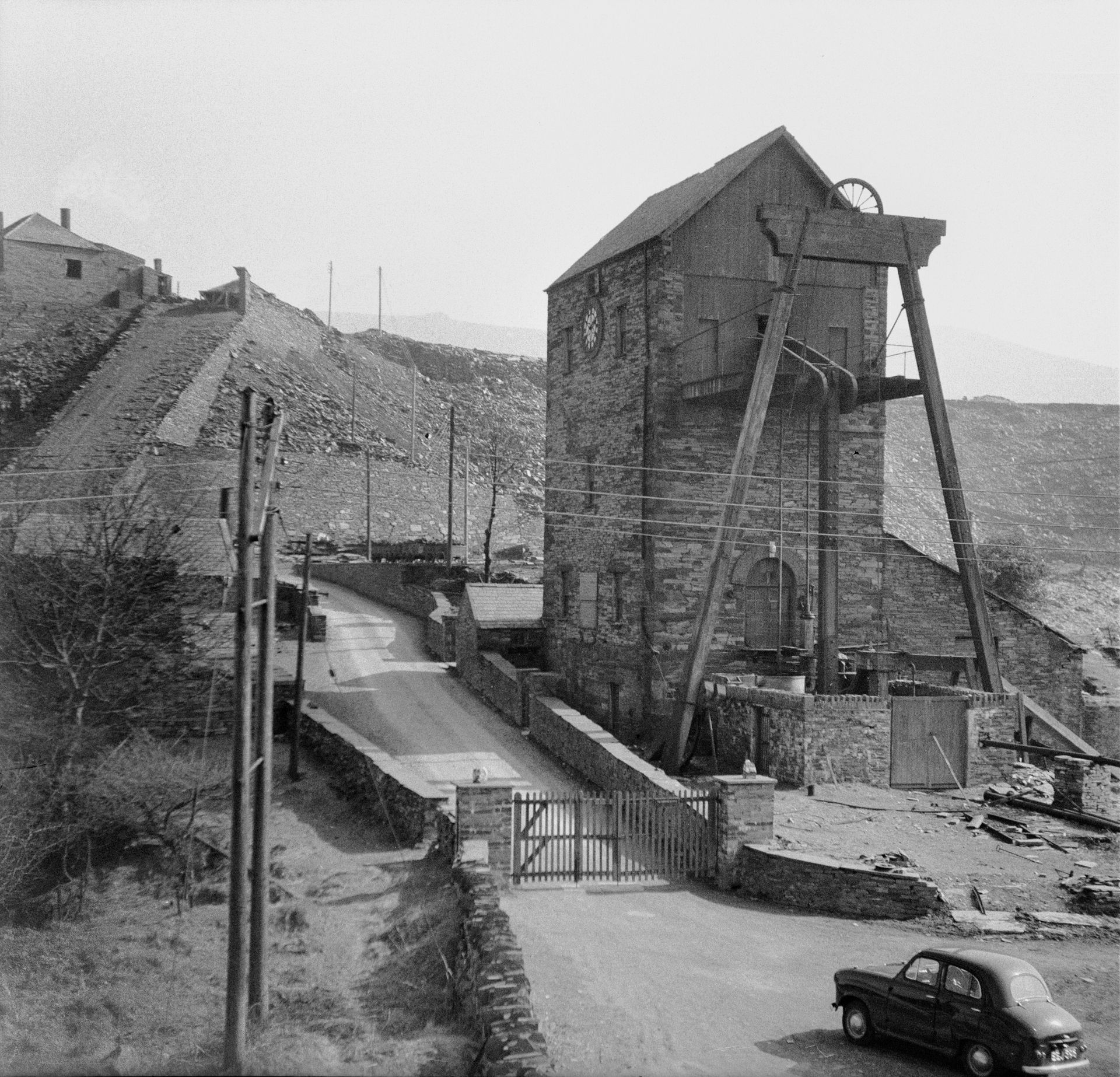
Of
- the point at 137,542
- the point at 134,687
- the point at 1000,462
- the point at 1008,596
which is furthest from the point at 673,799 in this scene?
the point at 1000,462

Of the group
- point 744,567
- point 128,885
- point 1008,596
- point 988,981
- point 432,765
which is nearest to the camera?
point 988,981

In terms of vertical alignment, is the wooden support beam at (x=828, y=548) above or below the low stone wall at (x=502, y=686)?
above

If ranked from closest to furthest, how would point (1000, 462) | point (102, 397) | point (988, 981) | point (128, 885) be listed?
point (988, 981) < point (128, 885) < point (102, 397) < point (1000, 462)

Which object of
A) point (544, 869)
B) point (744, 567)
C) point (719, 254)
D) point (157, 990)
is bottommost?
point (157, 990)

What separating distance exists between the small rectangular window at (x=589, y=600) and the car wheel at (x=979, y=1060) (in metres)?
18.7

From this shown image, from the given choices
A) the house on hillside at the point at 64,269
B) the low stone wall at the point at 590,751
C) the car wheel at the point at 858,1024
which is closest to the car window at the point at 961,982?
the car wheel at the point at 858,1024

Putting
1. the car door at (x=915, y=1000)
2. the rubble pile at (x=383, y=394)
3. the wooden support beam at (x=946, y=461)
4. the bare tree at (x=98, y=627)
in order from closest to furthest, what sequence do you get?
the car door at (x=915, y=1000), the bare tree at (x=98, y=627), the wooden support beam at (x=946, y=461), the rubble pile at (x=383, y=394)

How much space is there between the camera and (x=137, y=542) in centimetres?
2948

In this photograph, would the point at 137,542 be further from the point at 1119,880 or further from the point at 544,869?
the point at 1119,880

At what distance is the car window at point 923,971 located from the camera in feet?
31.7

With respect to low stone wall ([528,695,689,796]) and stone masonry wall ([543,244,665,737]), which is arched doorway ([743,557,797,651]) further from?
low stone wall ([528,695,689,796])

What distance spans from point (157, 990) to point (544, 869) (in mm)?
5601

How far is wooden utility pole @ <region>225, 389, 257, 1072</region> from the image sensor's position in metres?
10.2

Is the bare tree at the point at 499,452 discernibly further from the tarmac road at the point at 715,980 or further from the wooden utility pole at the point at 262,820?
the wooden utility pole at the point at 262,820
